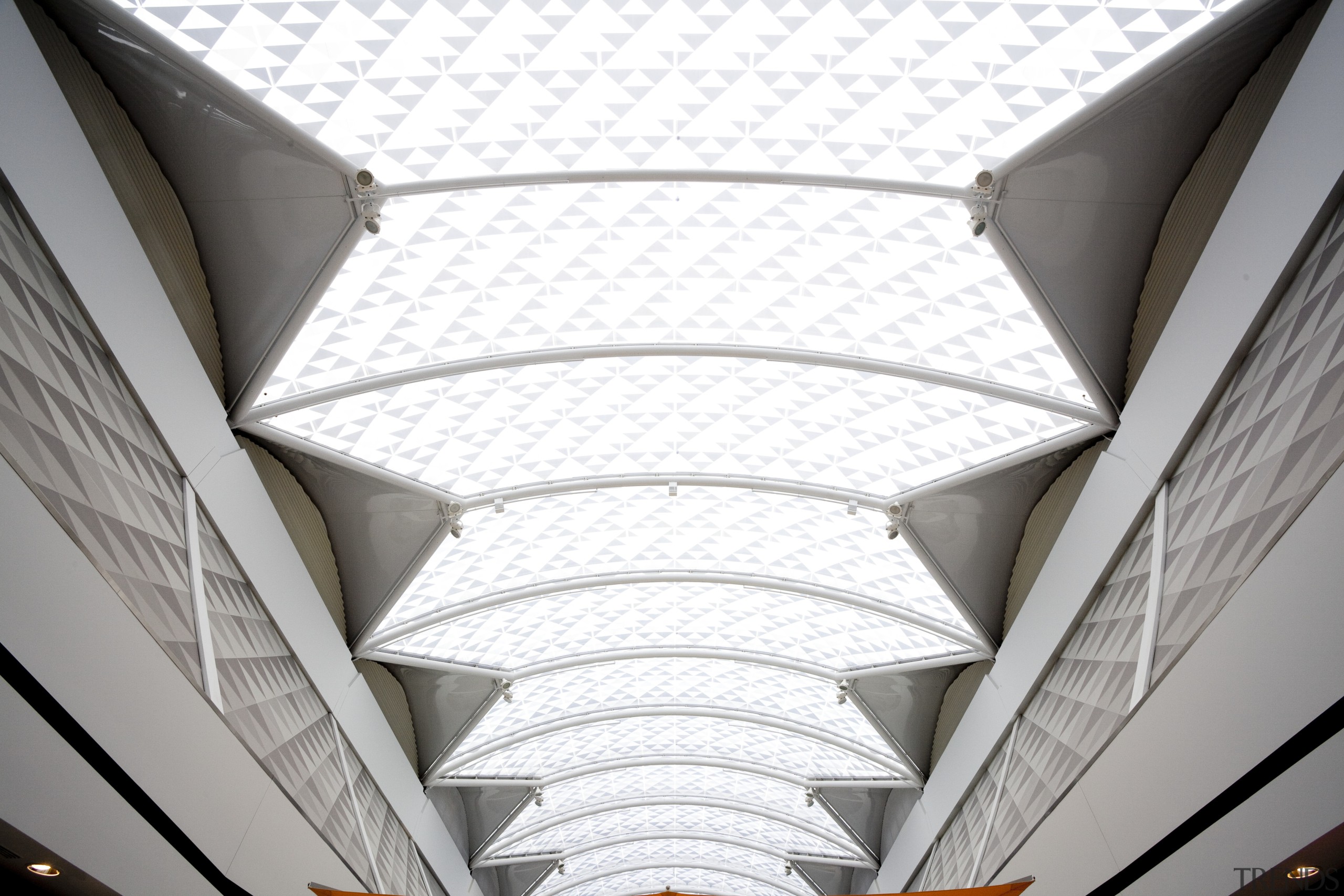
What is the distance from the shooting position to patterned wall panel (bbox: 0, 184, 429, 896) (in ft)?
31.5

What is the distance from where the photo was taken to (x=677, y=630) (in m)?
27.4

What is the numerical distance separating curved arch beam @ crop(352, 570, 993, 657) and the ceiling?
0.33 feet

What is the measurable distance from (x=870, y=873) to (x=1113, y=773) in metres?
25.1

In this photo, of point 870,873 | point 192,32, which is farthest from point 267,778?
point 870,873

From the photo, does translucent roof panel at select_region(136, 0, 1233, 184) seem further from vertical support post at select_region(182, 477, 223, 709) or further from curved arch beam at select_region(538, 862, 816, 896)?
curved arch beam at select_region(538, 862, 816, 896)

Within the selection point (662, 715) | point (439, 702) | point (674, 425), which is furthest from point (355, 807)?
point (674, 425)

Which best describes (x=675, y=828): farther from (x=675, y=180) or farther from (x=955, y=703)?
(x=675, y=180)

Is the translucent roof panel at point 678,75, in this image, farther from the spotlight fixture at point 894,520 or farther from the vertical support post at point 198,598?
the spotlight fixture at point 894,520

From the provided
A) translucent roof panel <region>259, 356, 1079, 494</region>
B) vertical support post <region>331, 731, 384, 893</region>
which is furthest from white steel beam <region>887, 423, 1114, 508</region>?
vertical support post <region>331, 731, 384, 893</region>

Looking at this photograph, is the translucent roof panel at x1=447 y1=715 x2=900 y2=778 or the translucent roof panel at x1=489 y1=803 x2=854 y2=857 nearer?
the translucent roof panel at x1=447 y1=715 x2=900 y2=778

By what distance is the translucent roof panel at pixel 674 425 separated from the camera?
18.4 meters

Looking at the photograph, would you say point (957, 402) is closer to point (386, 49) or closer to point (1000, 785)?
point (1000, 785)

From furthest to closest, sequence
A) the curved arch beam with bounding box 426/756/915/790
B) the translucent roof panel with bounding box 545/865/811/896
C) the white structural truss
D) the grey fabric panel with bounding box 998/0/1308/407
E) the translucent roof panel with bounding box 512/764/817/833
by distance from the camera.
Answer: the translucent roof panel with bounding box 545/865/811/896, the translucent roof panel with bounding box 512/764/817/833, the curved arch beam with bounding box 426/756/915/790, the white structural truss, the grey fabric panel with bounding box 998/0/1308/407

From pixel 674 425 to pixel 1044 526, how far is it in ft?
30.4
